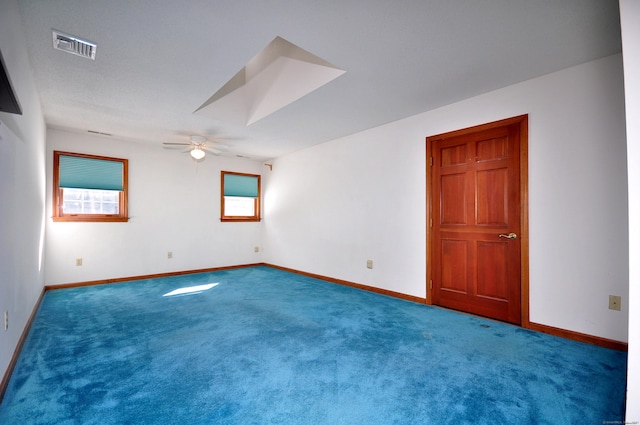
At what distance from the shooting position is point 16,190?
2.27m

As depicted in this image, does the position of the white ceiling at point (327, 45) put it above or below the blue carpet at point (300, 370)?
above

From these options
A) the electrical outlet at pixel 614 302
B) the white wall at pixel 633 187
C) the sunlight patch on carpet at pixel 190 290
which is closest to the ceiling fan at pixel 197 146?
the sunlight patch on carpet at pixel 190 290

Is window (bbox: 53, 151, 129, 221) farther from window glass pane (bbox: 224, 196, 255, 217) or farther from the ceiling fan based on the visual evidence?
window glass pane (bbox: 224, 196, 255, 217)

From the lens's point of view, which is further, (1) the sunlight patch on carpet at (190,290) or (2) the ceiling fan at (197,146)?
(2) the ceiling fan at (197,146)

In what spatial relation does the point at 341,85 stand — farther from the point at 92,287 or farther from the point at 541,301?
the point at 92,287

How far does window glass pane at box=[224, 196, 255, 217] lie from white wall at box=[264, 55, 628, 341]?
11.8 feet

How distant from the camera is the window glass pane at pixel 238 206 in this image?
6.66 meters

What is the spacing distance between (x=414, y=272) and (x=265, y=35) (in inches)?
130

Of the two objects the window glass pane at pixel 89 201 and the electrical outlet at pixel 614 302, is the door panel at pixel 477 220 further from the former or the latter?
the window glass pane at pixel 89 201

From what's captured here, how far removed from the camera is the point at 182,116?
4023 mm

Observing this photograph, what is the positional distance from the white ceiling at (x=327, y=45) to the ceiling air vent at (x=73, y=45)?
0.06m

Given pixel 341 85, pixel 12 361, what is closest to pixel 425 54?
pixel 341 85

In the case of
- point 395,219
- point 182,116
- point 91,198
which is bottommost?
point 395,219

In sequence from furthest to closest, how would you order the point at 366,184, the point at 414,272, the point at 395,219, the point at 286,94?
the point at 366,184
the point at 395,219
the point at 414,272
the point at 286,94
